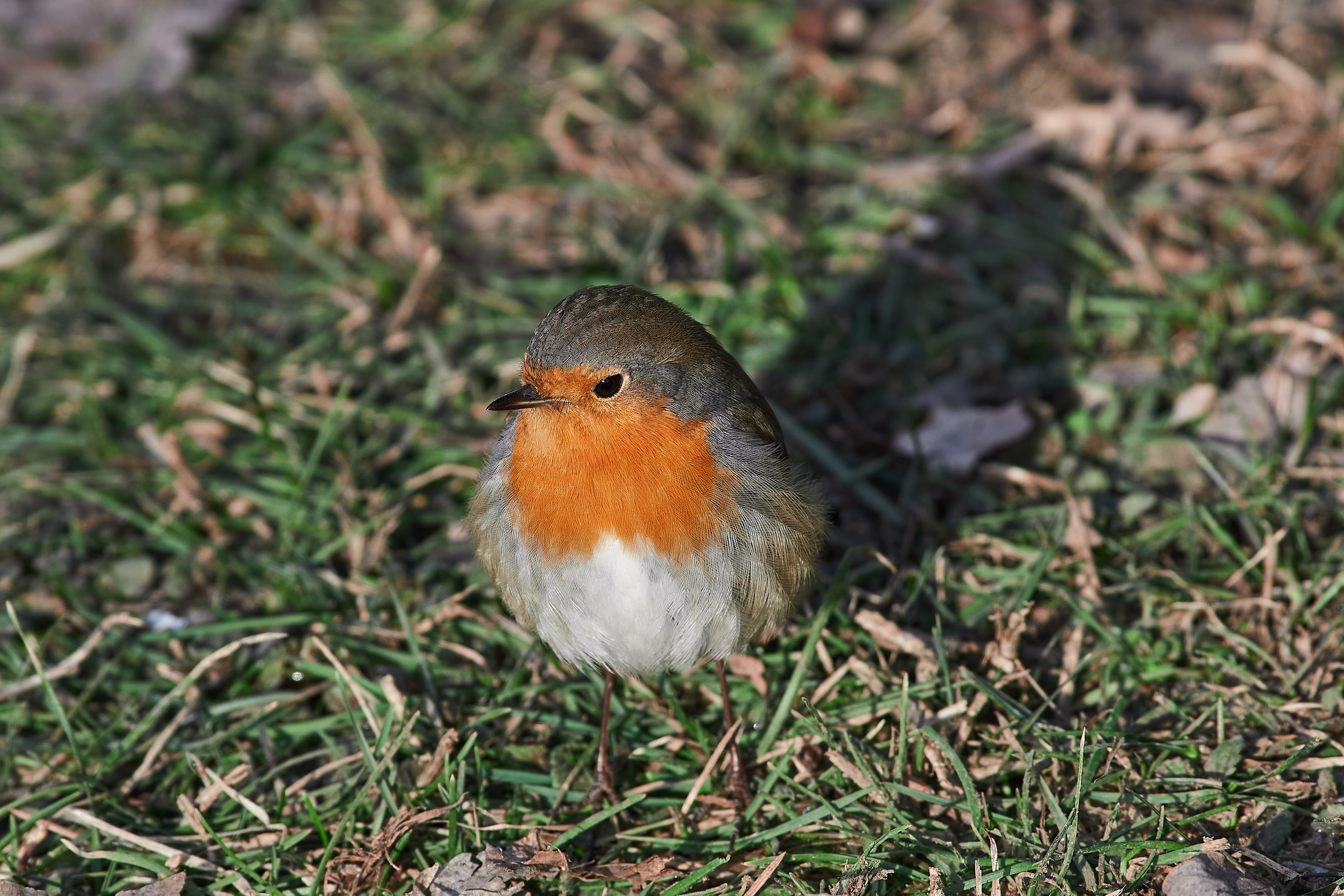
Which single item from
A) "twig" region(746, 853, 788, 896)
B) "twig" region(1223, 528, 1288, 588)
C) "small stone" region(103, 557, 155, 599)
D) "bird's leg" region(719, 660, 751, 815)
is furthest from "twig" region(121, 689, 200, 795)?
"twig" region(1223, 528, 1288, 588)

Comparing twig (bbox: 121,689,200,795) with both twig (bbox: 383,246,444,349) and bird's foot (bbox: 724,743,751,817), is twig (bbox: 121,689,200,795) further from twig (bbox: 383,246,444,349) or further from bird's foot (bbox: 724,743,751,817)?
twig (bbox: 383,246,444,349)

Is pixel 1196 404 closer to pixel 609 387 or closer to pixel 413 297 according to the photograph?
pixel 609 387

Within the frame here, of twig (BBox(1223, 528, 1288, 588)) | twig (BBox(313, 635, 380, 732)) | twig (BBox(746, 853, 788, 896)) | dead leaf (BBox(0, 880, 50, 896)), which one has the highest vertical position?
twig (BBox(1223, 528, 1288, 588))

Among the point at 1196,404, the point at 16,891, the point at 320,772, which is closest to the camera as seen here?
the point at 16,891

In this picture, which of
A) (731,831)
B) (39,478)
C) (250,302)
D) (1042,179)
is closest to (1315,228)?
(1042,179)

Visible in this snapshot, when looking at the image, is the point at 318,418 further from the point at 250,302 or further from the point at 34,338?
the point at 34,338

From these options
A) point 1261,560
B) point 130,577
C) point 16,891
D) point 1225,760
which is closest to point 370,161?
point 130,577
